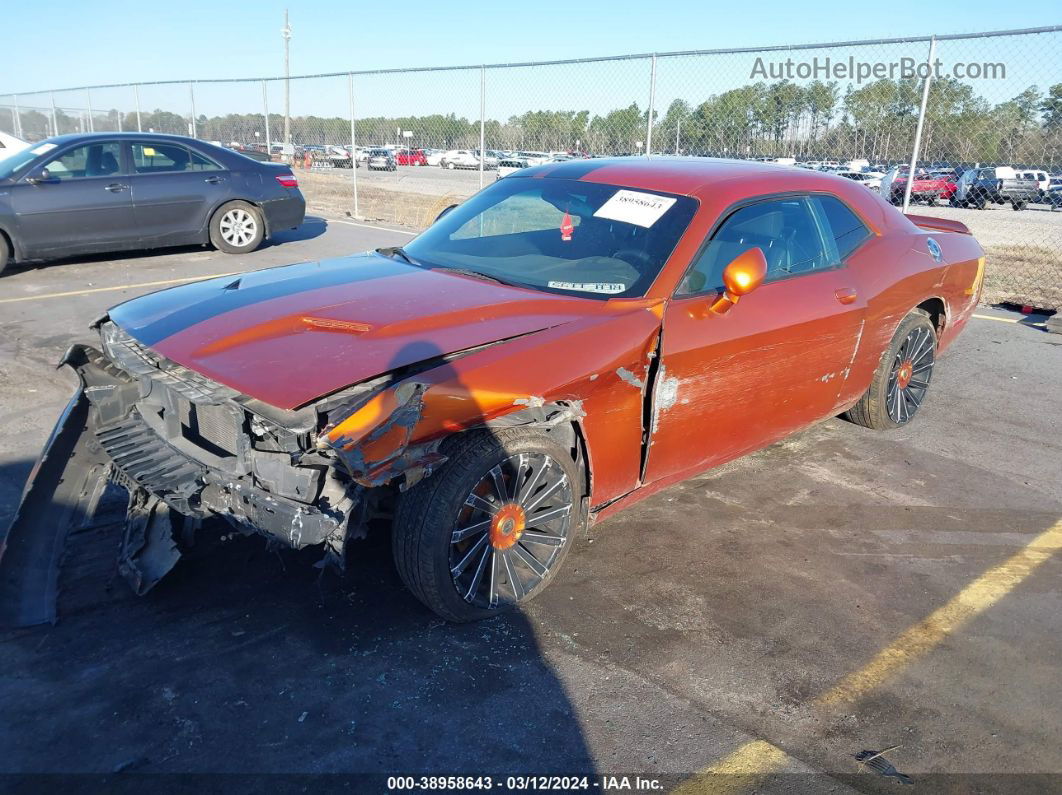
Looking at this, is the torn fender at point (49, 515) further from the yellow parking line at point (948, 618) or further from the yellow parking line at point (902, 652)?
the yellow parking line at point (948, 618)

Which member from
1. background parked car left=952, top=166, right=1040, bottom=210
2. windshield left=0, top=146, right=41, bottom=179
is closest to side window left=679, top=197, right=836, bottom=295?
windshield left=0, top=146, right=41, bottom=179

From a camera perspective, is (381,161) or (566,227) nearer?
(566,227)

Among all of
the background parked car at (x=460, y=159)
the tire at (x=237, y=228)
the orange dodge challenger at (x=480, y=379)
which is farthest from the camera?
the background parked car at (x=460, y=159)

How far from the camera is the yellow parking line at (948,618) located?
9.49 ft

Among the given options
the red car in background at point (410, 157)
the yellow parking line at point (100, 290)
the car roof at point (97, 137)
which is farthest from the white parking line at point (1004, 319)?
the red car in background at point (410, 157)

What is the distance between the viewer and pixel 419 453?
2.70 meters

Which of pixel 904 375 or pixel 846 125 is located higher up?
pixel 846 125

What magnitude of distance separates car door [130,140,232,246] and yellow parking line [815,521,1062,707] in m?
9.29

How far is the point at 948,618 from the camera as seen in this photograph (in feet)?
11.0

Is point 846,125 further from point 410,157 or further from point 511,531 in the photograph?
point 410,157

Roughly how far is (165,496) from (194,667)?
0.61m

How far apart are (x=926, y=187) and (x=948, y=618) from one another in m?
11.9

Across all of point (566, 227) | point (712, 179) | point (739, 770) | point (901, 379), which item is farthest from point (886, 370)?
point (739, 770)

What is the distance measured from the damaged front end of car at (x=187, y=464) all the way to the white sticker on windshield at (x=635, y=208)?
138cm
